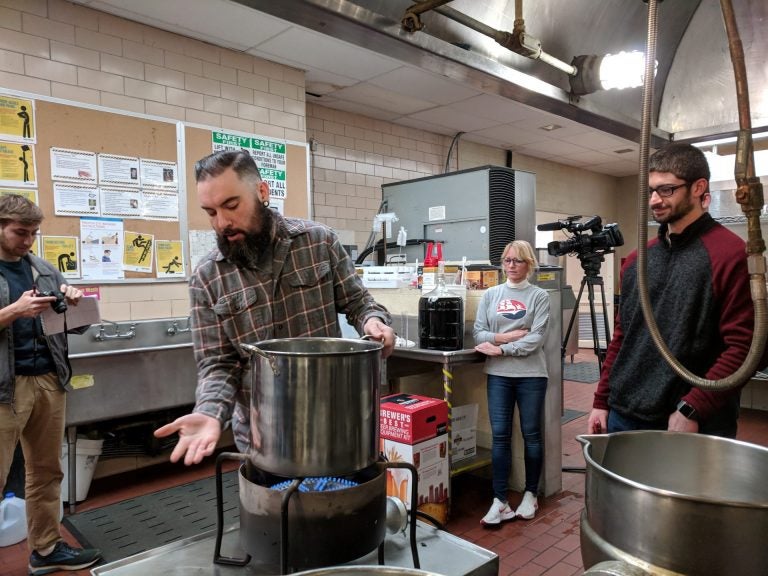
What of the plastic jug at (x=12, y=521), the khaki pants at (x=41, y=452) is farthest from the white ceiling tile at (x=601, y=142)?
the plastic jug at (x=12, y=521)

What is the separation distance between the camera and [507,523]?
271 cm

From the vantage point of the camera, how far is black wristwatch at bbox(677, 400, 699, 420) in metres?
1.42

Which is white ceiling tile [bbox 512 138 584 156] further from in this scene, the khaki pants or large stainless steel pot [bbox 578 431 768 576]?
large stainless steel pot [bbox 578 431 768 576]

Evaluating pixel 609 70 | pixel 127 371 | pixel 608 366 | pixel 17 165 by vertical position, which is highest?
pixel 609 70

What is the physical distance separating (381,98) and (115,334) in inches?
112

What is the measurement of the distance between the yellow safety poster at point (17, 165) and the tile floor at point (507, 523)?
6.02 ft

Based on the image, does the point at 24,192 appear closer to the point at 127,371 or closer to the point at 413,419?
the point at 127,371

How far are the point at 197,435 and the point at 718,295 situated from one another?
4.50 ft

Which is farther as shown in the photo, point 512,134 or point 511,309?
point 512,134

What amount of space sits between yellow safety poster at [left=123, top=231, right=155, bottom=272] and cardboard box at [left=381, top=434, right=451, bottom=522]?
75.0 inches

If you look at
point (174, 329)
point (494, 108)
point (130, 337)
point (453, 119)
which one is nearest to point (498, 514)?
point (174, 329)

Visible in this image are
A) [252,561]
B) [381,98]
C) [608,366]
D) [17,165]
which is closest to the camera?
[252,561]

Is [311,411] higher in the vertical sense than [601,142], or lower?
lower

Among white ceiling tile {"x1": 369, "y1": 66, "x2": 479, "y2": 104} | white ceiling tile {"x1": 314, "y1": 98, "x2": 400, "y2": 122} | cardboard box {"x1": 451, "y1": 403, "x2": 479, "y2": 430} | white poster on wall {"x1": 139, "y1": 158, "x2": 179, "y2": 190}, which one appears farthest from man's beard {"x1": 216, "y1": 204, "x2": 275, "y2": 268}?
white ceiling tile {"x1": 314, "y1": 98, "x2": 400, "y2": 122}
